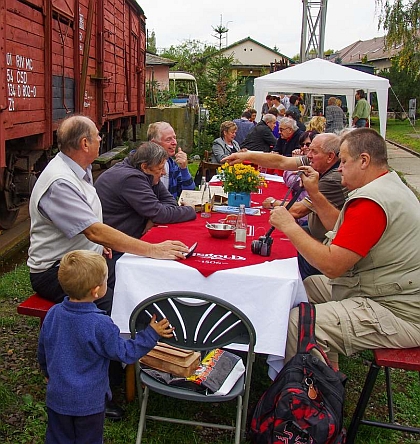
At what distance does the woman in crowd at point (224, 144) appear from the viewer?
9.12m

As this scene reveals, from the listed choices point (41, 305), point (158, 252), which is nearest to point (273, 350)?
point (158, 252)

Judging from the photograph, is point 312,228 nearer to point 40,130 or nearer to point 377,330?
point 377,330

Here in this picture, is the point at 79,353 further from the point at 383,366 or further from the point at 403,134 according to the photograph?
the point at 403,134

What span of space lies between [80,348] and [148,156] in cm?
189

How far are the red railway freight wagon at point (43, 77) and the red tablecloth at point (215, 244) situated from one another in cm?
217

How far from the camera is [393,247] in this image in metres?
2.86

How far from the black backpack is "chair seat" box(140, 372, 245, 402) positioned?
17 centimetres

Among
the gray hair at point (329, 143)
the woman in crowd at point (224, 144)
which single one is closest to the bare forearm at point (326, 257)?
the gray hair at point (329, 143)

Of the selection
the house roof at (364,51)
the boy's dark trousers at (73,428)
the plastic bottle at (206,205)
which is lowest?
the boy's dark trousers at (73,428)

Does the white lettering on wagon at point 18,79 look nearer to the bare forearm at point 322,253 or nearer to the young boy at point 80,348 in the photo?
Result: the bare forearm at point 322,253

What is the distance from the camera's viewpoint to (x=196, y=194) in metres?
5.00

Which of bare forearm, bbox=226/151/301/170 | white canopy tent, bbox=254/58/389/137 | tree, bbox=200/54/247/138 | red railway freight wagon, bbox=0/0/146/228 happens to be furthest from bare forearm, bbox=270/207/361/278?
tree, bbox=200/54/247/138

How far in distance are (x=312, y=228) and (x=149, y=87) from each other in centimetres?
1872

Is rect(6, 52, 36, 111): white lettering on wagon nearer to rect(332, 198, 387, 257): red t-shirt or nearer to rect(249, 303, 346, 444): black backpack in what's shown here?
rect(332, 198, 387, 257): red t-shirt
